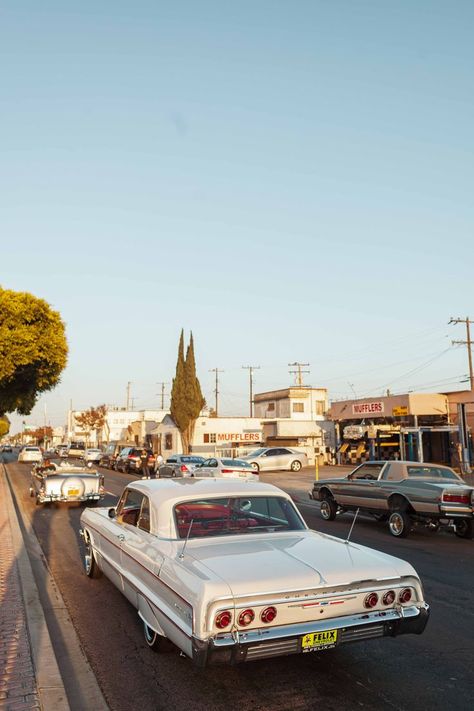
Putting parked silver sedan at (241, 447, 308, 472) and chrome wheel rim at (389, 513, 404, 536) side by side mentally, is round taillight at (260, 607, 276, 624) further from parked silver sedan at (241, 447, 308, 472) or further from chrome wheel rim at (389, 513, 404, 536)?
parked silver sedan at (241, 447, 308, 472)

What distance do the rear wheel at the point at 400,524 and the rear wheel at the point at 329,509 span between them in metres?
2.44

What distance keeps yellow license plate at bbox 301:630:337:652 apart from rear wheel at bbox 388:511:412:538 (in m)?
8.58

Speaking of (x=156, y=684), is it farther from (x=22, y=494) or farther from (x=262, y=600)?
(x=22, y=494)

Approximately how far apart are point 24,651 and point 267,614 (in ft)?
8.39

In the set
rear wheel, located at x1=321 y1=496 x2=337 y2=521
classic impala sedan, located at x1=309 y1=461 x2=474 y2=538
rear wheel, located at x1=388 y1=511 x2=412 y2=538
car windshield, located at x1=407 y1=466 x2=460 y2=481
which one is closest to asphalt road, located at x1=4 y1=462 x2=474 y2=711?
classic impala sedan, located at x1=309 y1=461 x2=474 y2=538

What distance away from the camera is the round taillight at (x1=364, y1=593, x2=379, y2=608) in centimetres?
448

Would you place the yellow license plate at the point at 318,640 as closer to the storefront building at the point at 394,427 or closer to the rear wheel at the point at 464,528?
the rear wheel at the point at 464,528

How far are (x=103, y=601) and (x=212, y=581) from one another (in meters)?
Result: 3.82

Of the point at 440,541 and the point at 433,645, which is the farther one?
the point at 440,541

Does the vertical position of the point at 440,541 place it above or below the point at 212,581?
below

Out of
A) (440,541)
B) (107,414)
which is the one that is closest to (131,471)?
(440,541)

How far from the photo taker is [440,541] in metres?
12.1

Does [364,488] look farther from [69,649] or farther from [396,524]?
[69,649]

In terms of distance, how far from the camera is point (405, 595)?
185 inches
